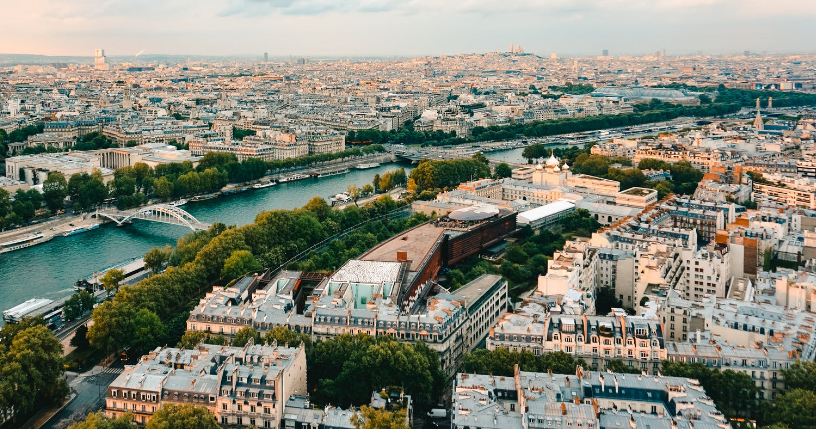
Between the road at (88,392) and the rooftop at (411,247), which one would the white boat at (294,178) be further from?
the road at (88,392)

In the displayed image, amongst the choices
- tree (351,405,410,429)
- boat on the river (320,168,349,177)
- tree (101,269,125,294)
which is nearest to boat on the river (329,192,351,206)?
boat on the river (320,168,349,177)

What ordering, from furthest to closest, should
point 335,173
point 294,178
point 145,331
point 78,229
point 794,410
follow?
1. point 335,173
2. point 294,178
3. point 78,229
4. point 145,331
5. point 794,410

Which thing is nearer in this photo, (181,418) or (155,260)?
(181,418)

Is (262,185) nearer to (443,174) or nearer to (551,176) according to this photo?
(443,174)

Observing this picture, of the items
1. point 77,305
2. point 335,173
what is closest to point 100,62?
point 335,173

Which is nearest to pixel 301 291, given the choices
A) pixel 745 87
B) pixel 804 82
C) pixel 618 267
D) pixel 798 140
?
pixel 618 267
